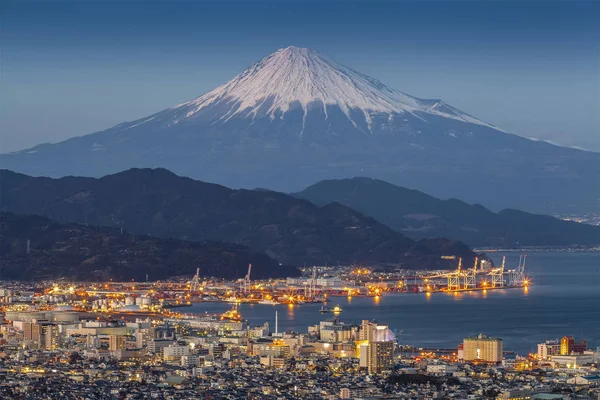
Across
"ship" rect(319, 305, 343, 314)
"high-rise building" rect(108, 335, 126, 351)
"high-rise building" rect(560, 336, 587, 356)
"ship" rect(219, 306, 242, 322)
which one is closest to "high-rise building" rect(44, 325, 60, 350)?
"high-rise building" rect(108, 335, 126, 351)

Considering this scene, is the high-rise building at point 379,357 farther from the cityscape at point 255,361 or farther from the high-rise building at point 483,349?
the high-rise building at point 483,349

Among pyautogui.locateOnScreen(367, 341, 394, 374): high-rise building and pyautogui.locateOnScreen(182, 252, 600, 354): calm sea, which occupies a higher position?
pyautogui.locateOnScreen(182, 252, 600, 354): calm sea

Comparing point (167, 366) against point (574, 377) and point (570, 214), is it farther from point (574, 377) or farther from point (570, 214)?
point (570, 214)

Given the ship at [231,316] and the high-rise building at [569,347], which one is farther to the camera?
the ship at [231,316]

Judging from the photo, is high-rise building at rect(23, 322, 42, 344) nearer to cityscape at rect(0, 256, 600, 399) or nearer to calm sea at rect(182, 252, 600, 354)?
cityscape at rect(0, 256, 600, 399)

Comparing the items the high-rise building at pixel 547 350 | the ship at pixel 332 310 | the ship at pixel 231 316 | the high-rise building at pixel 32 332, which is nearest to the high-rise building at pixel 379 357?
the high-rise building at pixel 547 350

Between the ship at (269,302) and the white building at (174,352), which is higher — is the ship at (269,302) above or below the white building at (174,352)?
above

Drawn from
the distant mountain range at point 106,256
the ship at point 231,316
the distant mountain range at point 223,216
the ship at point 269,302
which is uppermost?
the distant mountain range at point 223,216
